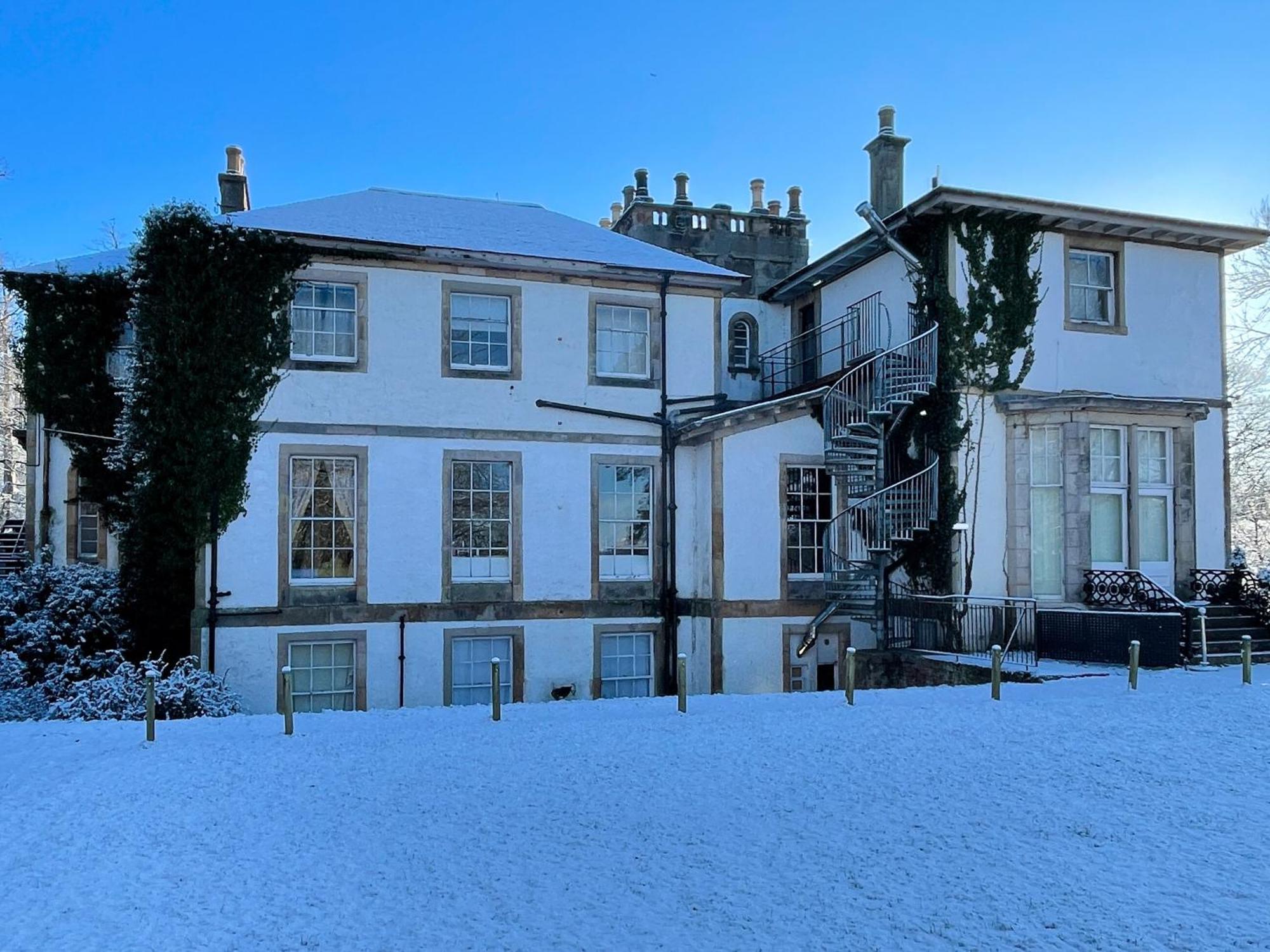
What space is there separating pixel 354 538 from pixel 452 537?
1575 mm

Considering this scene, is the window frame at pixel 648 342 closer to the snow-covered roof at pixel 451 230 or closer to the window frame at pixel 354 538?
the snow-covered roof at pixel 451 230

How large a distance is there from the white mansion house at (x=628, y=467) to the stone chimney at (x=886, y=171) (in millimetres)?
2408

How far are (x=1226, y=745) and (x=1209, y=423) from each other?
424 inches

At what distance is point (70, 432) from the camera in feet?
58.5

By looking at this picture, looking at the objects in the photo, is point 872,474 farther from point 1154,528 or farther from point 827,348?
point 1154,528

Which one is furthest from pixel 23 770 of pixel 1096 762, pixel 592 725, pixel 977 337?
pixel 977 337

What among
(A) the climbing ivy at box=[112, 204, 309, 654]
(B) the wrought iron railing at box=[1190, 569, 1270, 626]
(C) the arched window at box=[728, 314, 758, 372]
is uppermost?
(C) the arched window at box=[728, 314, 758, 372]

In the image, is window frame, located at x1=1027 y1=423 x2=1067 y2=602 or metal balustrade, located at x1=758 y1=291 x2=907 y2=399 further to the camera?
metal balustrade, located at x1=758 y1=291 x2=907 y2=399

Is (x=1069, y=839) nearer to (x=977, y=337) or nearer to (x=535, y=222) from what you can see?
(x=977, y=337)

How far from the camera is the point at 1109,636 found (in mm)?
14398

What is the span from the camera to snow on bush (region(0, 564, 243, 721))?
12.2 metres

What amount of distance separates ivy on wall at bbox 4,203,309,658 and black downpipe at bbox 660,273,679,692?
6.45m

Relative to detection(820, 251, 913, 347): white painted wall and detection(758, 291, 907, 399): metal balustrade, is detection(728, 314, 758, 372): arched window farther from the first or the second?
detection(820, 251, 913, 347): white painted wall

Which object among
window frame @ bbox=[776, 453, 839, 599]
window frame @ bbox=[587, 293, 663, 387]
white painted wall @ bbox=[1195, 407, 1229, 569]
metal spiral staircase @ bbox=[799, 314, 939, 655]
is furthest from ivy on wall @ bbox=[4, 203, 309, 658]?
white painted wall @ bbox=[1195, 407, 1229, 569]
